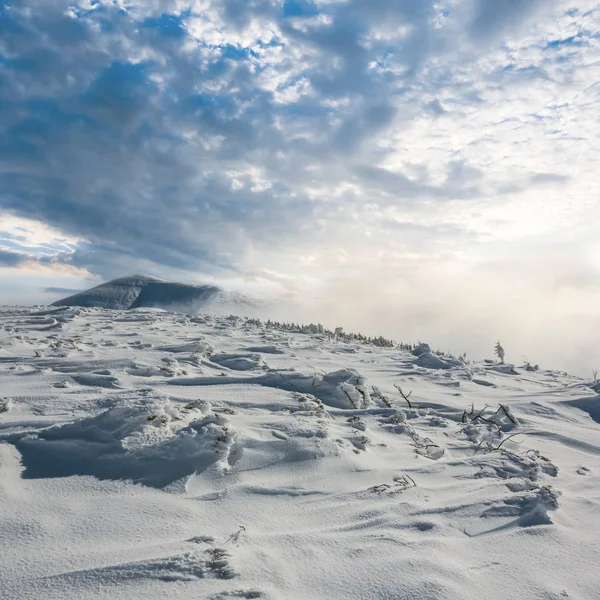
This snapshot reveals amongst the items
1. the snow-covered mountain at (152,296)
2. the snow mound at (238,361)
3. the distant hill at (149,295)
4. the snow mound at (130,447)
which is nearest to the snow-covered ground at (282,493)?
the snow mound at (130,447)

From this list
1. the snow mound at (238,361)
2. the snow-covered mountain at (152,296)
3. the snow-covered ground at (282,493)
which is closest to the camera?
the snow-covered ground at (282,493)

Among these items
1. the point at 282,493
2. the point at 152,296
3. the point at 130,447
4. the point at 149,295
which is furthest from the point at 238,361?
the point at 149,295

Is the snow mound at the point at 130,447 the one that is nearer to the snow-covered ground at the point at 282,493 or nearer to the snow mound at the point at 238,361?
the snow-covered ground at the point at 282,493

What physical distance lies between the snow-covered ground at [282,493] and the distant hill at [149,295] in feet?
66.3

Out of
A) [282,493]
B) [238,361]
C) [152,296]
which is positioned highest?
[152,296]

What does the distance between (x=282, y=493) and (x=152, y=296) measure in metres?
25.1

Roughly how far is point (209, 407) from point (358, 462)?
4.20ft

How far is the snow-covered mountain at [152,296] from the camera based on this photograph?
23.9m

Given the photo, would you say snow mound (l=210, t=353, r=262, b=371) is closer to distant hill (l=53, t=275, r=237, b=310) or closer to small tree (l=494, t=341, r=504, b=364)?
small tree (l=494, t=341, r=504, b=364)

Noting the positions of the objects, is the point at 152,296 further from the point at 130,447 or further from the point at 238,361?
the point at 130,447

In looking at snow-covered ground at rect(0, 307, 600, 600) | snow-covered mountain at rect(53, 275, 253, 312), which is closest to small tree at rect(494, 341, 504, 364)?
snow-covered ground at rect(0, 307, 600, 600)

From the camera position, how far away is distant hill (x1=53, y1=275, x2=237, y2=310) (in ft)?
78.7

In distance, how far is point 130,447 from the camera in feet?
8.00

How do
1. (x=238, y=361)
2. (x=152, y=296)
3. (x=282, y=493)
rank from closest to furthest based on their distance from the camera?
(x=282, y=493) < (x=238, y=361) < (x=152, y=296)
